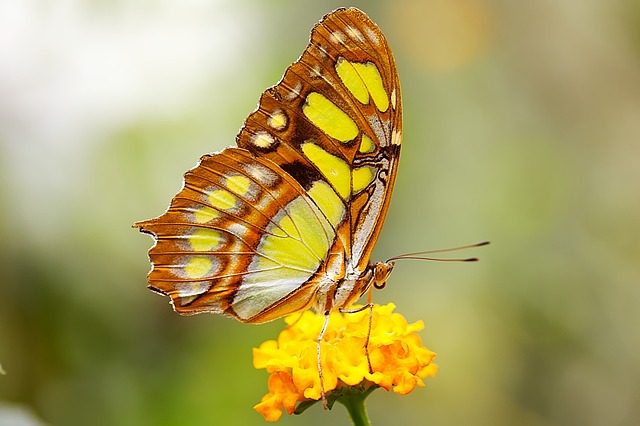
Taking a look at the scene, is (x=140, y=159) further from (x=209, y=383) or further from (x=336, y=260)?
(x=336, y=260)

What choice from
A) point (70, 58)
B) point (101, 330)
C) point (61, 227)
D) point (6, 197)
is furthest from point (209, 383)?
point (70, 58)

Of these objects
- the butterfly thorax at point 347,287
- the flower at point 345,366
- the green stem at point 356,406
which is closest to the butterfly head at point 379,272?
the butterfly thorax at point 347,287

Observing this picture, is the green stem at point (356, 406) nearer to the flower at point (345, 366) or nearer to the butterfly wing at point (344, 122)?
the flower at point (345, 366)

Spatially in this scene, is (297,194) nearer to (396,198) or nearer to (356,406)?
(356,406)

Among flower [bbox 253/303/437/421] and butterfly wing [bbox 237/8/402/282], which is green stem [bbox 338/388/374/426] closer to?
flower [bbox 253/303/437/421]

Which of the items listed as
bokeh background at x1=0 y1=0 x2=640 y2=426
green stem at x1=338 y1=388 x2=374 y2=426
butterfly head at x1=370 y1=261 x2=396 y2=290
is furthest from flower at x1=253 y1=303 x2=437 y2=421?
bokeh background at x1=0 y1=0 x2=640 y2=426

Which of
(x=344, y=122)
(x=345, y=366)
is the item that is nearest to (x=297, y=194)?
(x=344, y=122)
